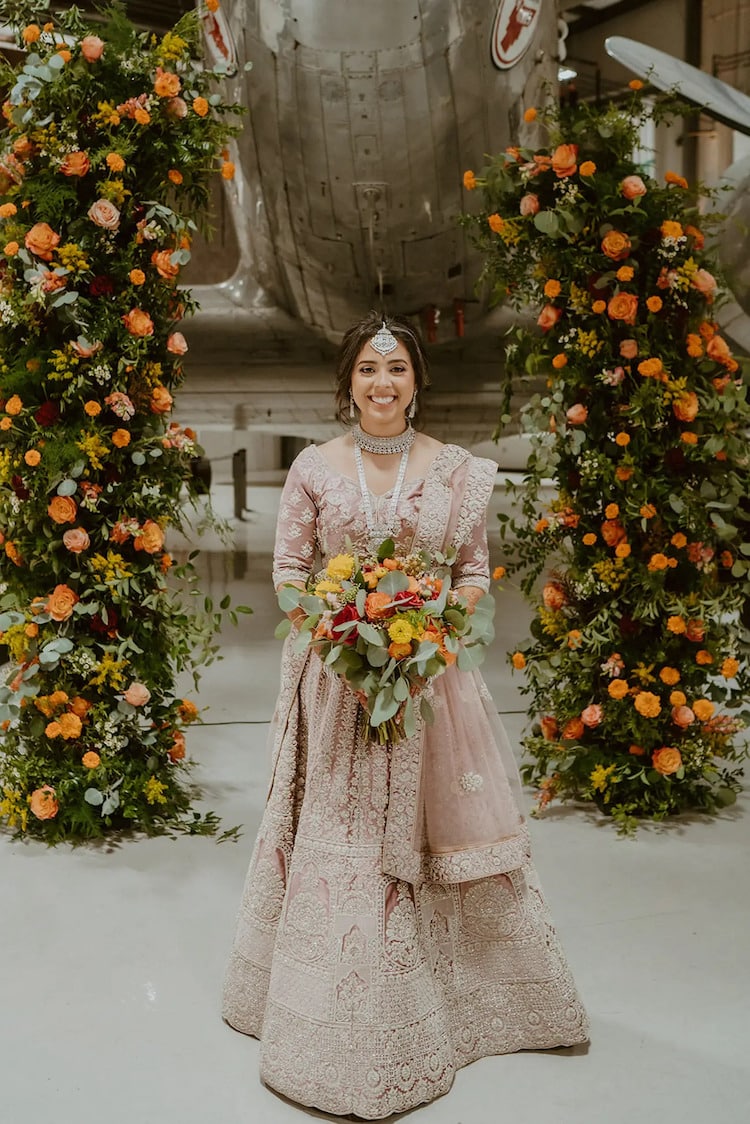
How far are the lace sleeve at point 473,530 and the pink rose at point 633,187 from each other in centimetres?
139

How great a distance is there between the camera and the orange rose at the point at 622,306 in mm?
2895

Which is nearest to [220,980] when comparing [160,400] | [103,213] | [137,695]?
[137,695]

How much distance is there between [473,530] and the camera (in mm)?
1823

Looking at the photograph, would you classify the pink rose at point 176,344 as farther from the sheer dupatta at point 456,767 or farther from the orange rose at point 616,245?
the sheer dupatta at point 456,767

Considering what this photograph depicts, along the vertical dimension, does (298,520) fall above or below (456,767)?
above

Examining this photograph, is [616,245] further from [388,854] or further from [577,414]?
[388,854]

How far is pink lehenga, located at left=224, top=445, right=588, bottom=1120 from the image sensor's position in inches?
67.9

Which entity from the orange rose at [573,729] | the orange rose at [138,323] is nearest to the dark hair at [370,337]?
the orange rose at [138,323]

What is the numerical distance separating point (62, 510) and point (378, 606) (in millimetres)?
1483

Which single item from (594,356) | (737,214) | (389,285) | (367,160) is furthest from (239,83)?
(594,356)

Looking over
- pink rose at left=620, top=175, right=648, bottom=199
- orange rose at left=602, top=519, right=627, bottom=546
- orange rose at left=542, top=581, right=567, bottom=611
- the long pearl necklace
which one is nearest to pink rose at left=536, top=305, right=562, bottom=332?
pink rose at left=620, top=175, right=648, bottom=199

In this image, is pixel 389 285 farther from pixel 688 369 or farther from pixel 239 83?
pixel 688 369

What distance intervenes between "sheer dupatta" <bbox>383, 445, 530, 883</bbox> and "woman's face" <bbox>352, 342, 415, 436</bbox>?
11 cm

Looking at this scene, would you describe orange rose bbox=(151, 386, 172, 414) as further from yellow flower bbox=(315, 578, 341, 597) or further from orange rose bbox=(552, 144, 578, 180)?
yellow flower bbox=(315, 578, 341, 597)
